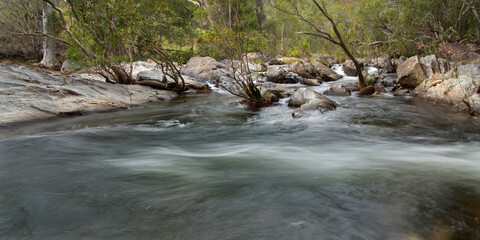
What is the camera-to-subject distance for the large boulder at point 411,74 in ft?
39.9

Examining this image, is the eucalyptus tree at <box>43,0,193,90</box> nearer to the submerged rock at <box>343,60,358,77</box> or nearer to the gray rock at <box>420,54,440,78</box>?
the gray rock at <box>420,54,440,78</box>

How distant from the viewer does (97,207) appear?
2.79m

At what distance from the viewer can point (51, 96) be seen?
8.30 m

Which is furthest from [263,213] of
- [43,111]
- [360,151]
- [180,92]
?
[180,92]

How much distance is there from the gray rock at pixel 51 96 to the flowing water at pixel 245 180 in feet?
2.58

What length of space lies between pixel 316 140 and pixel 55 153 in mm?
4674

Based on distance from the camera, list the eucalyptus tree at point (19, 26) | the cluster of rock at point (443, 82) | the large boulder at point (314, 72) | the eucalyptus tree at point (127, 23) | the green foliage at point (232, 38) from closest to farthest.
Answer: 1. the cluster of rock at point (443, 82)
2. the green foliage at point (232, 38)
3. the eucalyptus tree at point (127, 23)
4. the large boulder at point (314, 72)
5. the eucalyptus tree at point (19, 26)

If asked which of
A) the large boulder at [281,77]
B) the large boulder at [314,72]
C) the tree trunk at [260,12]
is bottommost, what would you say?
the large boulder at [281,77]

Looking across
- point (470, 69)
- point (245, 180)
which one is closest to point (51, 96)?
point (245, 180)

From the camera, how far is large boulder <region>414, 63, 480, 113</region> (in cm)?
760

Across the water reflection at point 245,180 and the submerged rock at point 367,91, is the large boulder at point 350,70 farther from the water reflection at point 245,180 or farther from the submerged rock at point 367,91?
the water reflection at point 245,180

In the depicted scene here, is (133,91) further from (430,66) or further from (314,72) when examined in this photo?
(430,66)

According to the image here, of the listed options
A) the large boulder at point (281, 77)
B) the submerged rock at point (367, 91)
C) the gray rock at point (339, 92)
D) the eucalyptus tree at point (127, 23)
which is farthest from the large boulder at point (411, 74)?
the eucalyptus tree at point (127, 23)

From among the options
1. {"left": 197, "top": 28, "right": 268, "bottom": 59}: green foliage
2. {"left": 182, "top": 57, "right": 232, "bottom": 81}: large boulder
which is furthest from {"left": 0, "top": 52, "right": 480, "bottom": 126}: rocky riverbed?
{"left": 182, "top": 57, "right": 232, "bottom": 81}: large boulder
